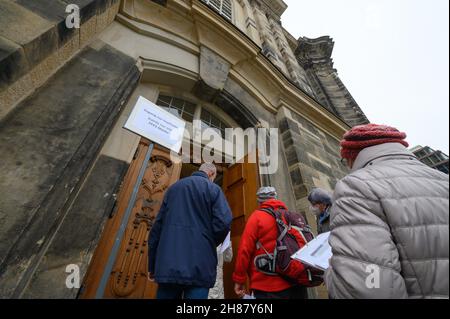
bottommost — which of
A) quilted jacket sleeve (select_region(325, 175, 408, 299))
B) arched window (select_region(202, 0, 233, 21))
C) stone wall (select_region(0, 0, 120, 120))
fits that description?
quilted jacket sleeve (select_region(325, 175, 408, 299))

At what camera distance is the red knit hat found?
1146mm

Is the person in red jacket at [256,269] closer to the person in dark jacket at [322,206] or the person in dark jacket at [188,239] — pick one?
the person in dark jacket at [188,239]

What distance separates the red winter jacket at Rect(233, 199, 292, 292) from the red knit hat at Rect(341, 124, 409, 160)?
1.04 metres

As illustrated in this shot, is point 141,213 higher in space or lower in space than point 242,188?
lower

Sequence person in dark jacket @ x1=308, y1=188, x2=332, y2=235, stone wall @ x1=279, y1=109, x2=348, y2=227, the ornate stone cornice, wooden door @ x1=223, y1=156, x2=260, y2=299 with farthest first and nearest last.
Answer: the ornate stone cornice < stone wall @ x1=279, y1=109, x2=348, y2=227 < wooden door @ x1=223, y1=156, x2=260, y2=299 < person in dark jacket @ x1=308, y1=188, x2=332, y2=235

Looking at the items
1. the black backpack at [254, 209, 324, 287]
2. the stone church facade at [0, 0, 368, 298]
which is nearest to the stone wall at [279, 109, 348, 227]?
the stone church facade at [0, 0, 368, 298]

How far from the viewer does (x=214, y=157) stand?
3.88 meters

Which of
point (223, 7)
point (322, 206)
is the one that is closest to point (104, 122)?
point (322, 206)

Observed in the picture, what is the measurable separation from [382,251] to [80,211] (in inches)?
96.4

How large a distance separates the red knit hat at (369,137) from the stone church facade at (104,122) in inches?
70.2

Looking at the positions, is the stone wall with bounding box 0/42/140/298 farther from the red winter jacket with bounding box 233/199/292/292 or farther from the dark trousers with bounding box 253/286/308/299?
the dark trousers with bounding box 253/286/308/299

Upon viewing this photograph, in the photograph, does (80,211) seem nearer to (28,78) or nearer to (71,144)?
→ (71,144)

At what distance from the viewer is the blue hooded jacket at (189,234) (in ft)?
4.65
